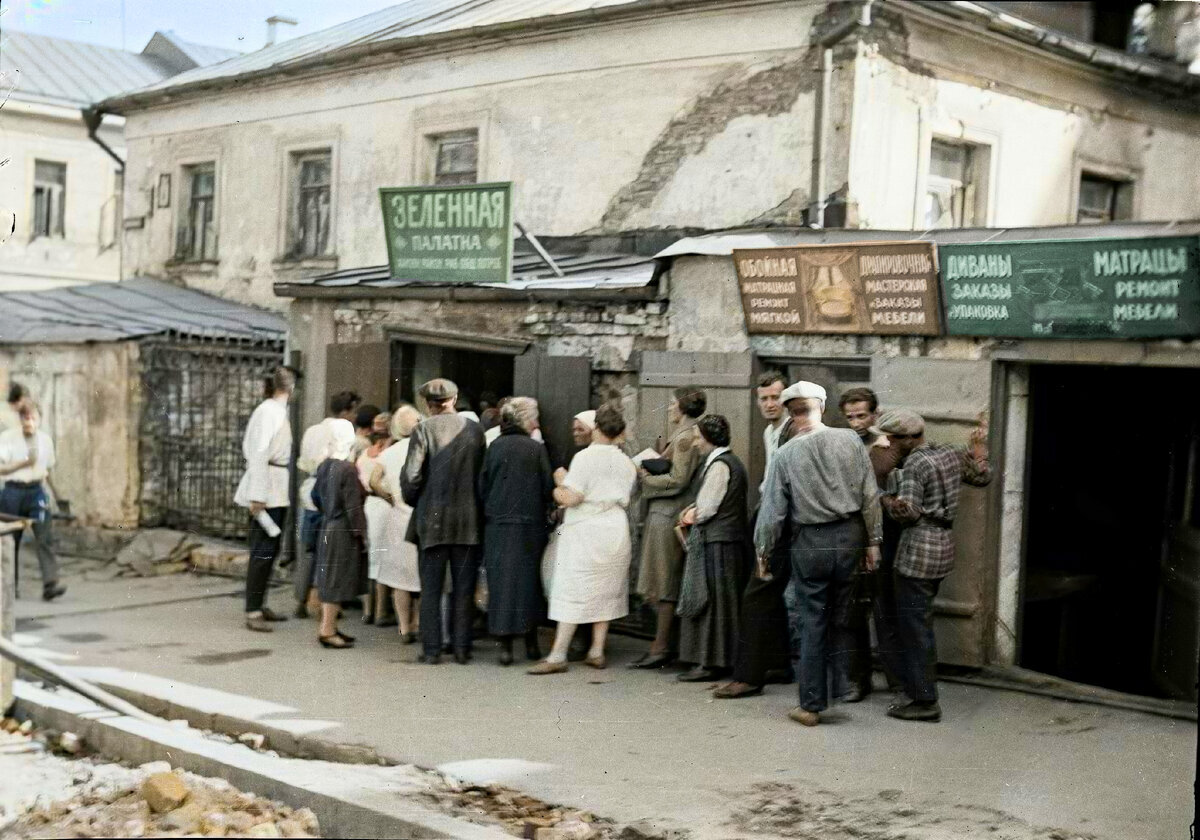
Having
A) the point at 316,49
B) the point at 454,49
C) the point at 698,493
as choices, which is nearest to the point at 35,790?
the point at 698,493

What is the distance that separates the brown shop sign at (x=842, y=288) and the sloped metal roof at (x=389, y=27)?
15.8 ft

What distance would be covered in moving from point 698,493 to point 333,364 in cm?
452

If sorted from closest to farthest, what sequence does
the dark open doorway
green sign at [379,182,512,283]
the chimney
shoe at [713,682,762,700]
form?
shoe at [713,682,762,700], the dark open doorway, green sign at [379,182,512,283], the chimney

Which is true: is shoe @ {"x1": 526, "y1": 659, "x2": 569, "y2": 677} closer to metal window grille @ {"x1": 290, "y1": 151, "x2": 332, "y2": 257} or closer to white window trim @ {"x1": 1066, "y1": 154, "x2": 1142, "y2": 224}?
white window trim @ {"x1": 1066, "y1": 154, "x2": 1142, "y2": 224}

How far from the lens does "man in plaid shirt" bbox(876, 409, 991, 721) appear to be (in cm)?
729

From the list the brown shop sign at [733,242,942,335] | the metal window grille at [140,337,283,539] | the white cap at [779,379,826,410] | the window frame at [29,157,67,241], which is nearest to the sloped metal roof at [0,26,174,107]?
the window frame at [29,157,67,241]

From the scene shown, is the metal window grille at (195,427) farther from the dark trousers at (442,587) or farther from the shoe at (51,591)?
the dark trousers at (442,587)

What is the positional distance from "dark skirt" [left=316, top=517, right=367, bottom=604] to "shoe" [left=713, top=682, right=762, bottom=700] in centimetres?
264

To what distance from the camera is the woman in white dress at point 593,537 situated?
848cm

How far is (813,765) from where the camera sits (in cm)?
647

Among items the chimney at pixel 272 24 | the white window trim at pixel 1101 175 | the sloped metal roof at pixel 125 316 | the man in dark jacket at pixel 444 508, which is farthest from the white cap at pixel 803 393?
the chimney at pixel 272 24

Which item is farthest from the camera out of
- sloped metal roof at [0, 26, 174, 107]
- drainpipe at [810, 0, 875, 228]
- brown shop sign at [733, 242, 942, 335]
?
sloped metal roof at [0, 26, 174, 107]

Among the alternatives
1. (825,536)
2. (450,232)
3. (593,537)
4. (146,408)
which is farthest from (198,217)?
(825,536)

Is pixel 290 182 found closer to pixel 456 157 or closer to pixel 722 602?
pixel 456 157
